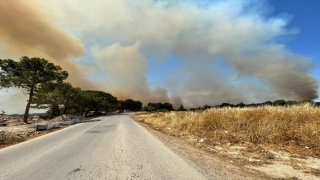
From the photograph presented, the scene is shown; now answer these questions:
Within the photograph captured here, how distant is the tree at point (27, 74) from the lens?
89.4 feet

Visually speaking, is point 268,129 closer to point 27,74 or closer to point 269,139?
point 269,139

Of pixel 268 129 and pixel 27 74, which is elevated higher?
pixel 27 74

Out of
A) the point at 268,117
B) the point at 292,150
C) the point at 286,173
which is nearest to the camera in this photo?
the point at 286,173

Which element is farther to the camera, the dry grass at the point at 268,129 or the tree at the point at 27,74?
the tree at the point at 27,74

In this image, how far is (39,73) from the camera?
3059cm

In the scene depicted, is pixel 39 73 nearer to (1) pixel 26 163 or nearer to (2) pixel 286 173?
(1) pixel 26 163

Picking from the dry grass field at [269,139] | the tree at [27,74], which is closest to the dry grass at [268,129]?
the dry grass field at [269,139]

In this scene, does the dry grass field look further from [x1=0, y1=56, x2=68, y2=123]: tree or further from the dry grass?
[x1=0, y1=56, x2=68, y2=123]: tree

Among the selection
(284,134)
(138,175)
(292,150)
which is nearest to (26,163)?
(138,175)

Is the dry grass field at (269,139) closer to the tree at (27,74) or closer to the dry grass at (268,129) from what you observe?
the dry grass at (268,129)

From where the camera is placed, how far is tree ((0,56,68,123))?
27.2 m

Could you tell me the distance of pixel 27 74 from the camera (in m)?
27.5

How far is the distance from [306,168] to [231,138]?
4.43 m

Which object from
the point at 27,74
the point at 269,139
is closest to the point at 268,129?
the point at 269,139
